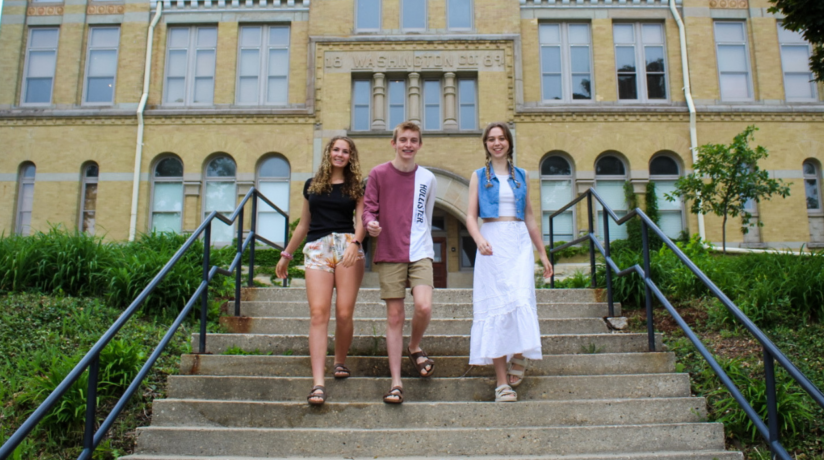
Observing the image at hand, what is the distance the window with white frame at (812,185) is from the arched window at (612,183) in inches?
186

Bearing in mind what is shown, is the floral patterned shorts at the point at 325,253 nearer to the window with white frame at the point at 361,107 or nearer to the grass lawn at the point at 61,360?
the grass lawn at the point at 61,360

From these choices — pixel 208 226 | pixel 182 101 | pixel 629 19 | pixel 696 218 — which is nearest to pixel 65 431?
pixel 208 226

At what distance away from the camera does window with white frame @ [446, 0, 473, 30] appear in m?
16.0

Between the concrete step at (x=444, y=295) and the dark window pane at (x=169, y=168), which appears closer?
the concrete step at (x=444, y=295)

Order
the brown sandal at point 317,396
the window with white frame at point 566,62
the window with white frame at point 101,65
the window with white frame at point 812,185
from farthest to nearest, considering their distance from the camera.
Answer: the window with white frame at point 101,65
the window with white frame at point 566,62
the window with white frame at point 812,185
the brown sandal at point 317,396

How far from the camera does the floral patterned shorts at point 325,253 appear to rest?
13.9 feet

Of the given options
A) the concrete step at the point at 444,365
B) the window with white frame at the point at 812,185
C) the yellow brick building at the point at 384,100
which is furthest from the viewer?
the window with white frame at the point at 812,185

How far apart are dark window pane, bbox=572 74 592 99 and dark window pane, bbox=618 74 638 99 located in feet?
2.69

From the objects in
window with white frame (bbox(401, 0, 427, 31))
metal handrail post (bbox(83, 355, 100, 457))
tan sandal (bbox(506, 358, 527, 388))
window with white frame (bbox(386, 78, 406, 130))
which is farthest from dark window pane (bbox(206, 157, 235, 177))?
tan sandal (bbox(506, 358, 527, 388))

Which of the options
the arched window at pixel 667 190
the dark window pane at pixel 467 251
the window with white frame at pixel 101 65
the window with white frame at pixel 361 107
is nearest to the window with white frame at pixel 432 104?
the window with white frame at pixel 361 107

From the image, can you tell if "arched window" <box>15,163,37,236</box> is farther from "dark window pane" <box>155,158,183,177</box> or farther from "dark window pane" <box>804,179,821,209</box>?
"dark window pane" <box>804,179,821,209</box>

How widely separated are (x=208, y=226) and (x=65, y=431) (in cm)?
192

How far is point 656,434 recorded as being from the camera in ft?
12.8

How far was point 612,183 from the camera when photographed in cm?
1562
